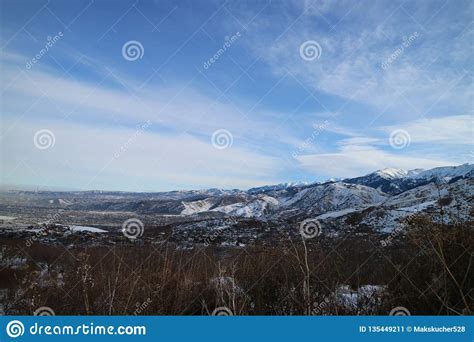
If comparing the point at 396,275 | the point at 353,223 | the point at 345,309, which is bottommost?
the point at 345,309

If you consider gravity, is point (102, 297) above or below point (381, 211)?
below

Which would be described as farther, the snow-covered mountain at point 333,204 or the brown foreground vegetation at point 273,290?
the snow-covered mountain at point 333,204

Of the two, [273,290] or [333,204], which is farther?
[333,204]

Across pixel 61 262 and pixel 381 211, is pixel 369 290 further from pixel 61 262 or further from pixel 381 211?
pixel 381 211

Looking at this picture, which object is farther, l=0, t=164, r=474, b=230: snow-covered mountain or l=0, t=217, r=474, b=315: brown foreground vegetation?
l=0, t=164, r=474, b=230: snow-covered mountain

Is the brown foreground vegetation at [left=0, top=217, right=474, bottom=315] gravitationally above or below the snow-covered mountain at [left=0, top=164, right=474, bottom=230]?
below

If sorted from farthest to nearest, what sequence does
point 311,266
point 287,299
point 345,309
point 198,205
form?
point 198,205 < point 311,266 < point 287,299 < point 345,309

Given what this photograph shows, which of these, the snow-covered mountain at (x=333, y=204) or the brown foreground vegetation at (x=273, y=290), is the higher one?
the snow-covered mountain at (x=333, y=204)

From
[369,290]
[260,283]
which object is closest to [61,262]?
[260,283]

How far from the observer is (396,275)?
4.05 meters

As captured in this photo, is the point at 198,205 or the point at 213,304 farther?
the point at 198,205

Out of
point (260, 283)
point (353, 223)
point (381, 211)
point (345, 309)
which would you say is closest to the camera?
point (345, 309)

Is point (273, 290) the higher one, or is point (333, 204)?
point (333, 204)

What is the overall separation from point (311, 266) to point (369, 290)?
31.6 inches
